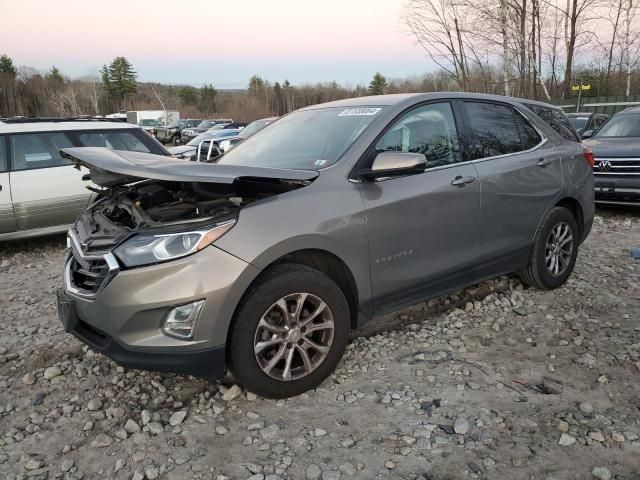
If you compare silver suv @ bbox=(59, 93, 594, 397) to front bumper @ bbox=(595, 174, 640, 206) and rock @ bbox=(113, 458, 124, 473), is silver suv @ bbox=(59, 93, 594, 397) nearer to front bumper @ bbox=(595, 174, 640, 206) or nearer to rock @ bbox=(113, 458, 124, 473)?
rock @ bbox=(113, 458, 124, 473)

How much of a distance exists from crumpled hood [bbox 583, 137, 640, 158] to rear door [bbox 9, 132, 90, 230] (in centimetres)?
752

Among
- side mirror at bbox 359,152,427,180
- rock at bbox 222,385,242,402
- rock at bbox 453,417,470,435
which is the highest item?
side mirror at bbox 359,152,427,180

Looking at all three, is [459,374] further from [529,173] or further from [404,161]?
[529,173]

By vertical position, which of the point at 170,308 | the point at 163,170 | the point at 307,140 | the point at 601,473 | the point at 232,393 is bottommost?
the point at 601,473

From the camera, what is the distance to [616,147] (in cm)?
768

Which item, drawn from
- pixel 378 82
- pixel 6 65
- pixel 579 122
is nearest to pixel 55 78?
pixel 6 65

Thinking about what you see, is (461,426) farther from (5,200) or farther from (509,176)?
(5,200)

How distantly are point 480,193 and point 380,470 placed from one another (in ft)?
6.99

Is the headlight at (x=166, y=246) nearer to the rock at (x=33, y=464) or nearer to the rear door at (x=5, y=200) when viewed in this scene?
the rock at (x=33, y=464)

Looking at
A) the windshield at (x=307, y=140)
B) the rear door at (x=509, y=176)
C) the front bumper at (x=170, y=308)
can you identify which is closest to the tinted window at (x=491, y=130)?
the rear door at (x=509, y=176)

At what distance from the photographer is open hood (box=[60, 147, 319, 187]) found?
8.27ft

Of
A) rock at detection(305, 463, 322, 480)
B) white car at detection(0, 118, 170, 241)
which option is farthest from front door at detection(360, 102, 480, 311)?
white car at detection(0, 118, 170, 241)

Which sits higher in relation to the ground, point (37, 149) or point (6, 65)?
point (6, 65)

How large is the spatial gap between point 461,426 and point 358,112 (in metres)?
2.13
